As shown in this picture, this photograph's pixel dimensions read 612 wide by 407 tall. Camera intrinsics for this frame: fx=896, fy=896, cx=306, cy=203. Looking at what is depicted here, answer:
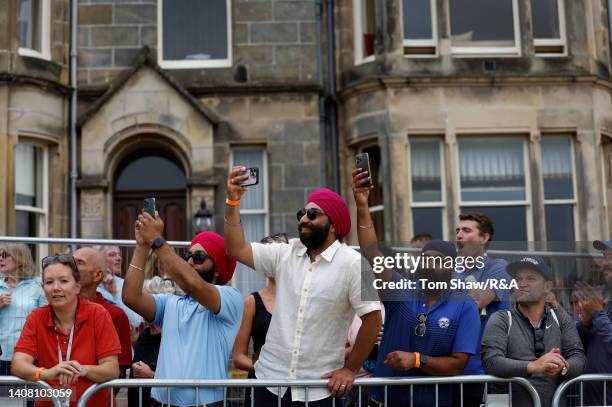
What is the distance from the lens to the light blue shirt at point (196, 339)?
5.73 metres

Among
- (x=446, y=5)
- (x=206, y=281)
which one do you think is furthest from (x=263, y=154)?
(x=206, y=281)

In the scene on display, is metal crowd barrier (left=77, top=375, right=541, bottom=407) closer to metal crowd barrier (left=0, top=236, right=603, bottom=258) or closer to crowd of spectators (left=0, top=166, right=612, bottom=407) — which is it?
crowd of spectators (left=0, top=166, right=612, bottom=407)

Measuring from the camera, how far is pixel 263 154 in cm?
1539

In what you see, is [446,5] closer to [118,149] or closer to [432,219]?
[432,219]

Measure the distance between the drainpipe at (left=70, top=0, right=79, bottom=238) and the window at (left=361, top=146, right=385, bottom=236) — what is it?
15.9ft

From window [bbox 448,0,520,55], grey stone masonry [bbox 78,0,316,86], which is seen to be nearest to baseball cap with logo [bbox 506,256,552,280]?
grey stone masonry [bbox 78,0,316,86]

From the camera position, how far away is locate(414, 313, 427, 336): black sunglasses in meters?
5.70

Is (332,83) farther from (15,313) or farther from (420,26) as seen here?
(15,313)

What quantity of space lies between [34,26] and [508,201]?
8.50 metres

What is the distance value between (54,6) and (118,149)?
106 inches

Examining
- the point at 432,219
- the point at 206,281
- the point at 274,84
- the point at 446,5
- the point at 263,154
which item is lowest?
the point at 206,281

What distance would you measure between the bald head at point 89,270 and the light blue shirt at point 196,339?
92 centimetres

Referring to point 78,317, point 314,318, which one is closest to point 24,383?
point 78,317

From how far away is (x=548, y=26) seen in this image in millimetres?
15750
